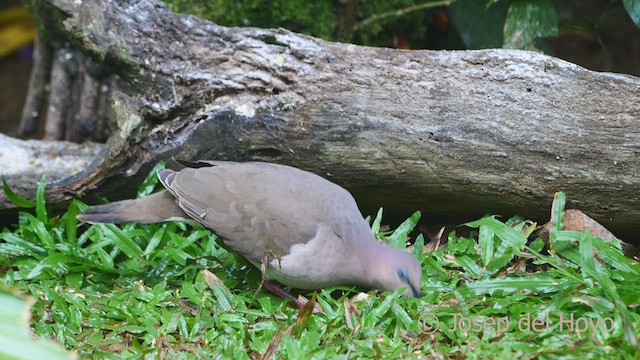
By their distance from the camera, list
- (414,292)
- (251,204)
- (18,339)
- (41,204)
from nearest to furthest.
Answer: (18,339)
(414,292)
(251,204)
(41,204)

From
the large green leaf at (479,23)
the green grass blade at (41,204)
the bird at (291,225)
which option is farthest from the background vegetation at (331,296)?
the large green leaf at (479,23)

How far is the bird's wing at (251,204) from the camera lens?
3.69m

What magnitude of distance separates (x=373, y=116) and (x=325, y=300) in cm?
106

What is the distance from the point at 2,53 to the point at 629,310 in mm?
7016

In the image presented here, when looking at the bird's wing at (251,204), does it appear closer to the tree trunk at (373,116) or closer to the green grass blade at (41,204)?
the tree trunk at (373,116)

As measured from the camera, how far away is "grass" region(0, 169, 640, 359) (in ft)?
10.8

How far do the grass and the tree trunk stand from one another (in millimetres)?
203

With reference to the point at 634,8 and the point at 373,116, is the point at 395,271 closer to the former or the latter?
the point at 373,116

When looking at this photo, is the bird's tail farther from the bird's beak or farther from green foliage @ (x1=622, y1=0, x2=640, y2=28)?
green foliage @ (x1=622, y1=0, x2=640, y2=28)

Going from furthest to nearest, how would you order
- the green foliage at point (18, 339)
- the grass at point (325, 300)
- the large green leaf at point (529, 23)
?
the large green leaf at point (529, 23), the grass at point (325, 300), the green foliage at point (18, 339)

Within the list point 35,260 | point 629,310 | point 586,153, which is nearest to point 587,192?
point 586,153

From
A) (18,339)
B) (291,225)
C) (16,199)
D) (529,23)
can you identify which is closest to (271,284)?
(291,225)

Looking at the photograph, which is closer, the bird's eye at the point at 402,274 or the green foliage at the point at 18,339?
the green foliage at the point at 18,339

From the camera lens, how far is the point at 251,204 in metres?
3.78
